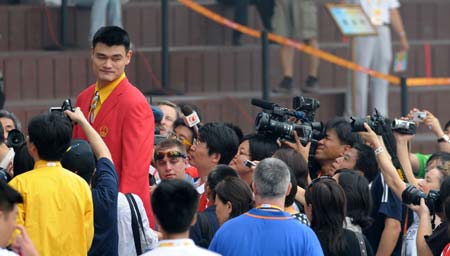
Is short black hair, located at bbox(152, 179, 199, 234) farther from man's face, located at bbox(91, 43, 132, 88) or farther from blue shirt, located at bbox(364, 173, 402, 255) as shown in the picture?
blue shirt, located at bbox(364, 173, 402, 255)

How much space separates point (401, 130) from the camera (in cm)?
896

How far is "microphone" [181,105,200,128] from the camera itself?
385 inches

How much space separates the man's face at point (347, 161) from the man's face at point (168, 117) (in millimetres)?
1444

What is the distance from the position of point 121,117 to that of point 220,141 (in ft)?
4.18

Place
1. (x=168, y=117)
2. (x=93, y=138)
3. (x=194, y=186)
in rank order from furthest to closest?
(x=168, y=117)
(x=93, y=138)
(x=194, y=186)

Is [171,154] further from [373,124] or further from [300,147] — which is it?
[373,124]

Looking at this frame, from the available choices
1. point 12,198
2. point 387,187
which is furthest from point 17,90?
point 12,198

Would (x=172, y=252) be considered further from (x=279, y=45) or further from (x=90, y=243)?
(x=279, y=45)

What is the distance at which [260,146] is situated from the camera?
8.74 metres

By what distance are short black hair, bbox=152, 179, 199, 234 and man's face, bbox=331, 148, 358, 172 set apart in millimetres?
3440

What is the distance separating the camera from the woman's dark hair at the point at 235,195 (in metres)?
7.51

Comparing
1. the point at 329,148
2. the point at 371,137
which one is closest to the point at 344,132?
the point at 329,148

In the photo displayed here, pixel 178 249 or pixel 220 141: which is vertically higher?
pixel 220 141

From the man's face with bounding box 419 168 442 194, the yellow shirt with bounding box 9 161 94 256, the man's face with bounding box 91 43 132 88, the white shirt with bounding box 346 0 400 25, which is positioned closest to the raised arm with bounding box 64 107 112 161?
the yellow shirt with bounding box 9 161 94 256
